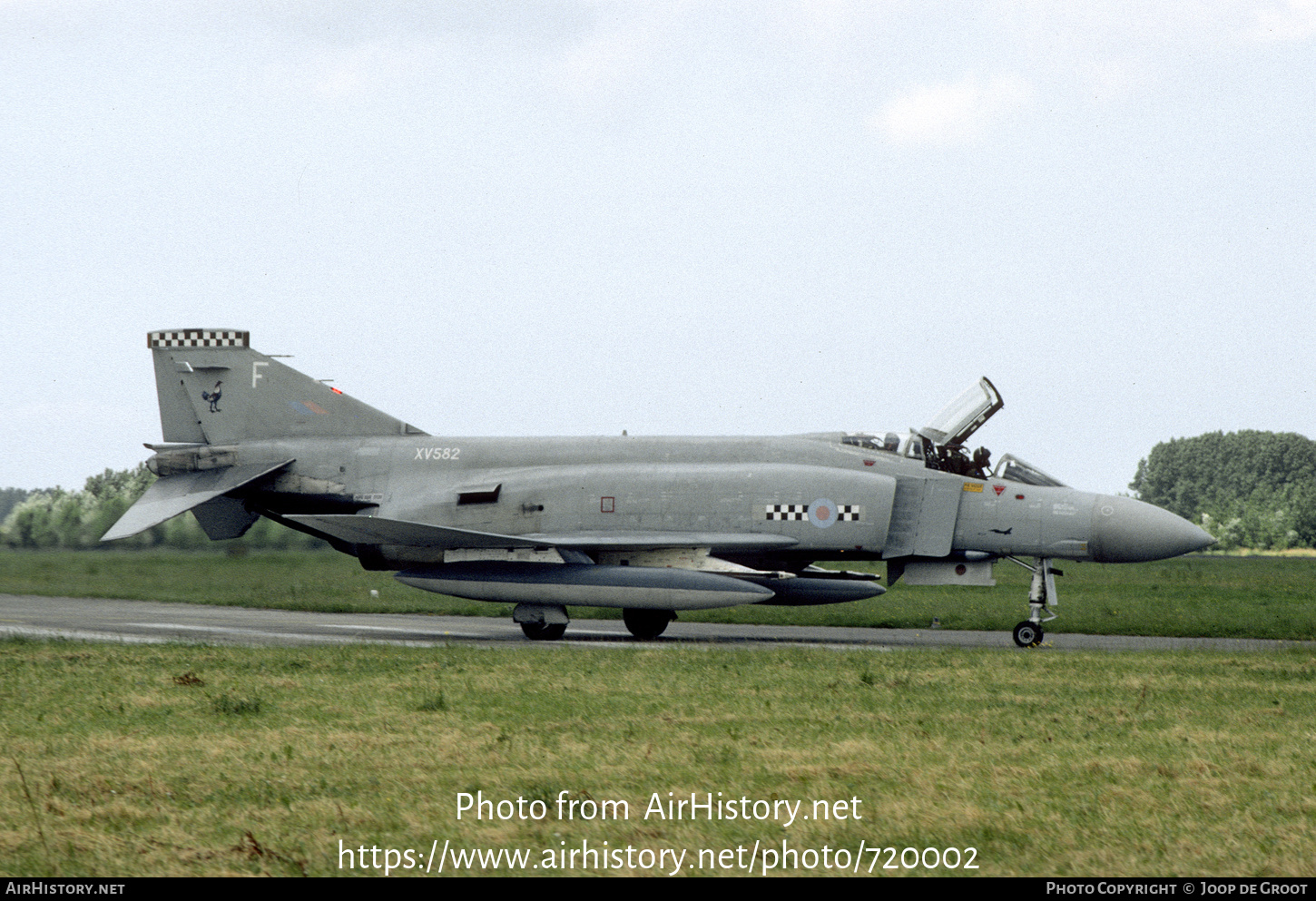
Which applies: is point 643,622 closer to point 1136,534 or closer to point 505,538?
point 505,538

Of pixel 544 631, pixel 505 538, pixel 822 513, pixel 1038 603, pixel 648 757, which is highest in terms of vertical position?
pixel 822 513

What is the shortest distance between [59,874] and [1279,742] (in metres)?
6.92

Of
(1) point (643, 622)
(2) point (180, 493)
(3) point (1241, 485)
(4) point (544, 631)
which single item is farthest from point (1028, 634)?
(3) point (1241, 485)

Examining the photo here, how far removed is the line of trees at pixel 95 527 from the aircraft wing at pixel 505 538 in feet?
32.1

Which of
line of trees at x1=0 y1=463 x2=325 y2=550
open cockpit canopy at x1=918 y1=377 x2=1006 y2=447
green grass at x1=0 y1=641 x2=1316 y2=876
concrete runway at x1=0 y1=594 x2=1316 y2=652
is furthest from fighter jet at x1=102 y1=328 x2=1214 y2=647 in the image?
line of trees at x1=0 y1=463 x2=325 y2=550

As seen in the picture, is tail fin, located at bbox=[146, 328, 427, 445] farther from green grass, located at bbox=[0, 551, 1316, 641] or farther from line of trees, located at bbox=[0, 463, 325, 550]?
line of trees, located at bbox=[0, 463, 325, 550]

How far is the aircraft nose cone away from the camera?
52.1ft

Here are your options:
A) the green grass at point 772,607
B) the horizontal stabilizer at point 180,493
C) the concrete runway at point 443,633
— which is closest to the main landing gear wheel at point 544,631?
the concrete runway at point 443,633

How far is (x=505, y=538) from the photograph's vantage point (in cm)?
1683

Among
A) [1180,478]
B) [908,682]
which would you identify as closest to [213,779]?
[908,682]

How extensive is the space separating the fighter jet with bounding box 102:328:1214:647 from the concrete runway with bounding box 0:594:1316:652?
656 mm

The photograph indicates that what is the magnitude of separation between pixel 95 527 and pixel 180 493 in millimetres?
11636

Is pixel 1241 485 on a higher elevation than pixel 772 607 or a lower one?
higher
